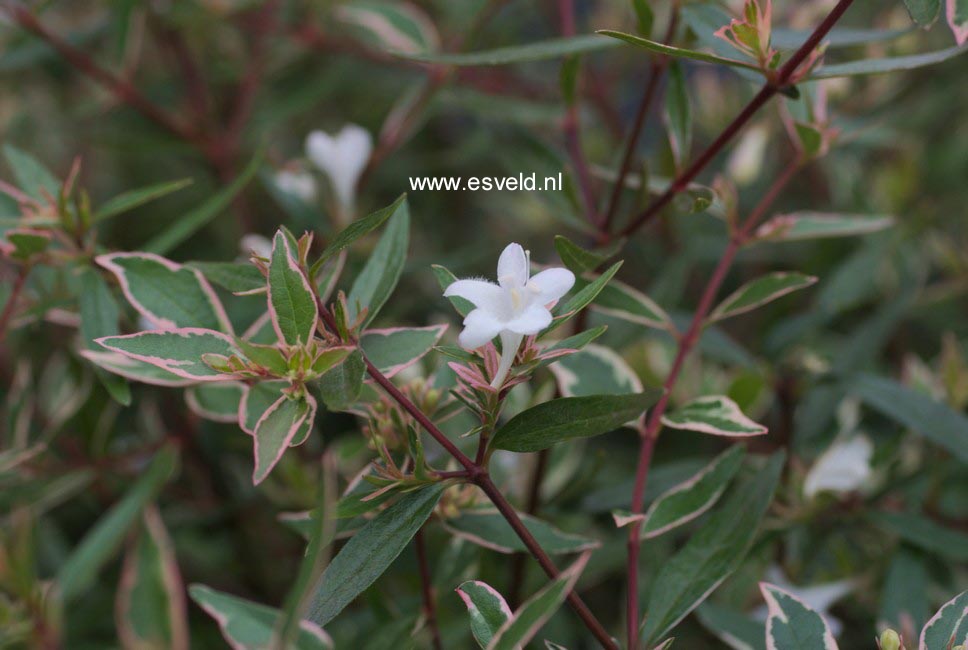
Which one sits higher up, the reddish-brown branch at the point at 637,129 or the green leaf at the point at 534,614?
the reddish-brown branch at the point at 637,129

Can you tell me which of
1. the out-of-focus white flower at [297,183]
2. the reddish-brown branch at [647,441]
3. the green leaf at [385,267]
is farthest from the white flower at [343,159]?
the reddish-brown branch at [647,441]

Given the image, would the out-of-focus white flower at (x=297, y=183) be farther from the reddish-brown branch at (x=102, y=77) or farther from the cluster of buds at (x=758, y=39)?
the cluster of buds at (x=758, y=39)

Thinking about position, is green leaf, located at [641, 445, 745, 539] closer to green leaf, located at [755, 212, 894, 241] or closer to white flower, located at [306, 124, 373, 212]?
green leaf, located at [755, 212, 894, 241]

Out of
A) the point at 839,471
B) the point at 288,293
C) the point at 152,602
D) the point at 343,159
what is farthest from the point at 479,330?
the point at 343,159

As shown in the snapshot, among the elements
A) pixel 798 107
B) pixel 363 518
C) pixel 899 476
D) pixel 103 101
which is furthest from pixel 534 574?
pixel 103 101

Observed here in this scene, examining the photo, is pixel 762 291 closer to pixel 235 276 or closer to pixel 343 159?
pixel 235 276

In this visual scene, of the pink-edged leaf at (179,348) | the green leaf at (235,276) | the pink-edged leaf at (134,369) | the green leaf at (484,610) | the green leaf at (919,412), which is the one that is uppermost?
the green leaf at (235,276)
